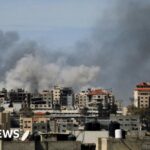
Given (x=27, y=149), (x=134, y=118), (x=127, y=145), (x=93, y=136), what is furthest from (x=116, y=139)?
(x=134, y=118)

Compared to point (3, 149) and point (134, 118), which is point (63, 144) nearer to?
point (3, 149)

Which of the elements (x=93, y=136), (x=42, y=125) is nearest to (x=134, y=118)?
(x=42, y=125)

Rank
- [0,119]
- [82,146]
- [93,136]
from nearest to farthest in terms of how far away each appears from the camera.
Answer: [82,146], [93,136], [0,119]

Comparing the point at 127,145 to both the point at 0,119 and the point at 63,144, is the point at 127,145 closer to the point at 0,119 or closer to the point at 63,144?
the point at 63,144

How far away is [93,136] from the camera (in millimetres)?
48344

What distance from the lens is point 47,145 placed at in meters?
39.5

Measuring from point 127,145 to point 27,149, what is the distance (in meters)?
3.53

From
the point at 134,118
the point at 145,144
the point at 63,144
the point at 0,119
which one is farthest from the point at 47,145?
the point at 134,118

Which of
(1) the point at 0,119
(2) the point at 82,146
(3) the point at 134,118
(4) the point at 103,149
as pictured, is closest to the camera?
(4) the point at 103,149

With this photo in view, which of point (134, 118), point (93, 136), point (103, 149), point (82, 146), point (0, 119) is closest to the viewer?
point (103, 149)

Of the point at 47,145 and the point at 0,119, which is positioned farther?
the point at 0,119

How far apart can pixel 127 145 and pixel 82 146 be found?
377cm

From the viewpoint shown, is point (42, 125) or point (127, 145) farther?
point (42, 125)

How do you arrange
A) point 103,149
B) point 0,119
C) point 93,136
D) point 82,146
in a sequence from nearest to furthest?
1. point 103,149
2. point 82,146
3. point 93,136
4. point 0,119
